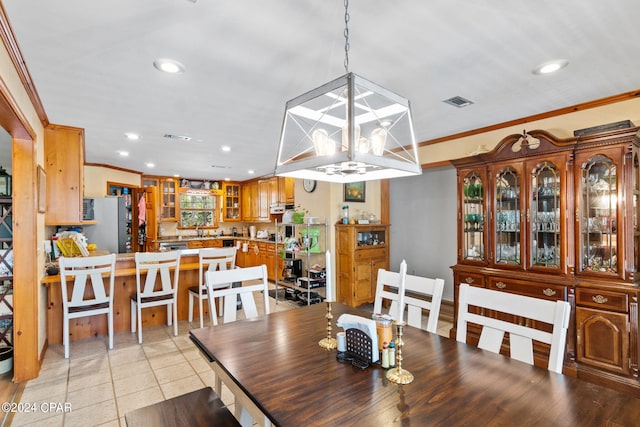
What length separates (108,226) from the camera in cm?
533

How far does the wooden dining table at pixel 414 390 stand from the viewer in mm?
1067

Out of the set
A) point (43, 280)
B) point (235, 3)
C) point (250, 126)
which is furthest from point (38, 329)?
point (235, 3)

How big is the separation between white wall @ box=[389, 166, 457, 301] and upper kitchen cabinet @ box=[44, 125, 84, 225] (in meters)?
4.44

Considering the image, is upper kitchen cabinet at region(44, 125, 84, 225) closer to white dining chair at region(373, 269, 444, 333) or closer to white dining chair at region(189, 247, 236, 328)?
white dining chair at region(189, 247, 236, 328)

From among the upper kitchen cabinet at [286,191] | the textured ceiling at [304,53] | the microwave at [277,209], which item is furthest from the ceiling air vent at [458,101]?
the microwave at [277,209]

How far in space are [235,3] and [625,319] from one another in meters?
3.43

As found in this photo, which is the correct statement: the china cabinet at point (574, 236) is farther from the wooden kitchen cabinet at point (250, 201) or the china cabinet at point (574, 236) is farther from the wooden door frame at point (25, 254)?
the wooden kitchen cabinet at point (250, 201)

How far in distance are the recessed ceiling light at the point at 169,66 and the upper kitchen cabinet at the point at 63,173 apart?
2.11 metres

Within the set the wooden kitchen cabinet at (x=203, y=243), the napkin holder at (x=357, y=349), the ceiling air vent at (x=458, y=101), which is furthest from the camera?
the wooden kitchen cabinet at (x=203, y=243)

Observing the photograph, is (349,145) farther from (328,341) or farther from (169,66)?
(169,66)

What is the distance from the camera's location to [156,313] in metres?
4.12

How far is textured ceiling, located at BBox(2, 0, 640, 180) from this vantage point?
164 centimetres

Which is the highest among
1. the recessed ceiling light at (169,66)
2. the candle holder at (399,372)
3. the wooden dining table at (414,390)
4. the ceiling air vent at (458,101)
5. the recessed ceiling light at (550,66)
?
the recessed ceiling light at (169,66)

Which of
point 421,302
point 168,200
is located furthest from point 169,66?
point 168,200
